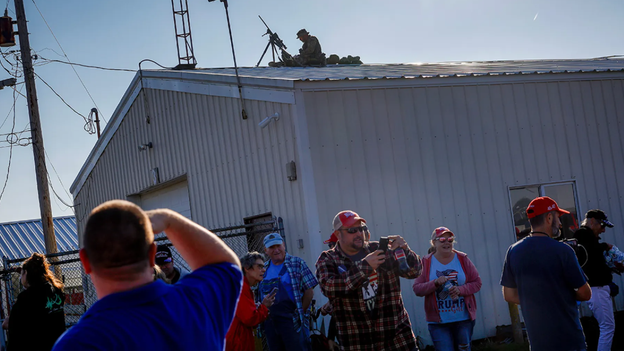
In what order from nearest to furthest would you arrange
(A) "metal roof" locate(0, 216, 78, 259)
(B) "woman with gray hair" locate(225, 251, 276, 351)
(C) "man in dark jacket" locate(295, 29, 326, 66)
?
(B) "woman with gray hair" locate(225, 251, 276, 351) → (C) "man in dark jacket" locate(295, 29, 326, 66) → (A) "metal roof" locate(0, 216, 78, 259)

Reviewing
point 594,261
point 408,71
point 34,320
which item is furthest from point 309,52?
point 34,320

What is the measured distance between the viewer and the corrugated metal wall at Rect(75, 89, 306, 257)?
9617 mm

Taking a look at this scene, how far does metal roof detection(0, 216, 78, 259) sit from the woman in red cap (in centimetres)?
2372

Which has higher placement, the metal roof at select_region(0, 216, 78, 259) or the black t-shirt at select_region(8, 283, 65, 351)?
the metal roof at select_region(0, 216, 78, 259)

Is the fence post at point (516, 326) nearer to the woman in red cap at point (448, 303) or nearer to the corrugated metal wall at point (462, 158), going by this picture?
the corrugated metal wall at point (462, 158)

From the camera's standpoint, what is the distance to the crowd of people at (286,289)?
1.86 meters

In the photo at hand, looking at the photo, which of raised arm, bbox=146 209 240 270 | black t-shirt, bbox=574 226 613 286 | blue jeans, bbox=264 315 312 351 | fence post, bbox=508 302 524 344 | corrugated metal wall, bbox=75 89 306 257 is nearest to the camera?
raised arm, bbox=146 209 240 270

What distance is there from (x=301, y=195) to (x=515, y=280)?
433cm

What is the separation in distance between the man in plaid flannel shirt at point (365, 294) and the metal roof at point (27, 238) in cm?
2439

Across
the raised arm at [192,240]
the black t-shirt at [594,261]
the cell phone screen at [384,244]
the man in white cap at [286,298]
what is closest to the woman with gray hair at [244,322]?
the man in white cap at [286,298]

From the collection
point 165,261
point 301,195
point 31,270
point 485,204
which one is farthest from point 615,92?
point 31,270

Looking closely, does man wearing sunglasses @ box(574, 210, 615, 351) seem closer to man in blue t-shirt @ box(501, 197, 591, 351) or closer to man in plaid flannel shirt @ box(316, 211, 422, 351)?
man in blue t-shirt @ box(501, 197, 591, 351)

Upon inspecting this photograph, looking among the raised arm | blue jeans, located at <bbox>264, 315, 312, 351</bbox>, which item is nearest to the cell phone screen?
blue jeans, located at <bbox>264, 315, 312, 351</bbox>

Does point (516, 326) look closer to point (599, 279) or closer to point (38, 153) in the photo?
point (599, 279)
